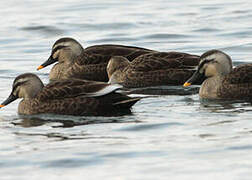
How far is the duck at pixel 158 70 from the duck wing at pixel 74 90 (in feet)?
10.2

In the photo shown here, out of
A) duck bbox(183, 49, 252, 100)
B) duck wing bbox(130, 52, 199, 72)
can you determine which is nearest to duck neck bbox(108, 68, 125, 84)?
duck wing bbox(130, 52, 199, 72)

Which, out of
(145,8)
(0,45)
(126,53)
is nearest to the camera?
(126,53)

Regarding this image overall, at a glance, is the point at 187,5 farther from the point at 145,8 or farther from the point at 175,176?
the point at 175,176

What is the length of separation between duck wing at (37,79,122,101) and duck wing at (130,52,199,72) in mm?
3160

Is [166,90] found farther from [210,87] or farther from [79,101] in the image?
[79,101]

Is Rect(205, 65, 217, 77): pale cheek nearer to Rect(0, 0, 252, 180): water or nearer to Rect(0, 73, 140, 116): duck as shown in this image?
Rect(0, 0, 252, 180): water

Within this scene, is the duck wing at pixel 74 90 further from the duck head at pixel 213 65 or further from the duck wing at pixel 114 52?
the duck wing at pixel 114 52

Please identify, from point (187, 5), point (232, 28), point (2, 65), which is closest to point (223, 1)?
point (187, 5)

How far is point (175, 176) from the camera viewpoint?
8.80 metres

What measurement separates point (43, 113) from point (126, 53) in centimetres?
468

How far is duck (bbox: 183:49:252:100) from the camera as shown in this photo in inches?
512

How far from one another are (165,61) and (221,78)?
1.95 meters

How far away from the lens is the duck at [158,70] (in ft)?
49.6

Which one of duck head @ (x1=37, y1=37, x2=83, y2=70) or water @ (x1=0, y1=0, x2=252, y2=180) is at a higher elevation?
duck head @ (x1=37, y1=37, x2=83, y2=70)
